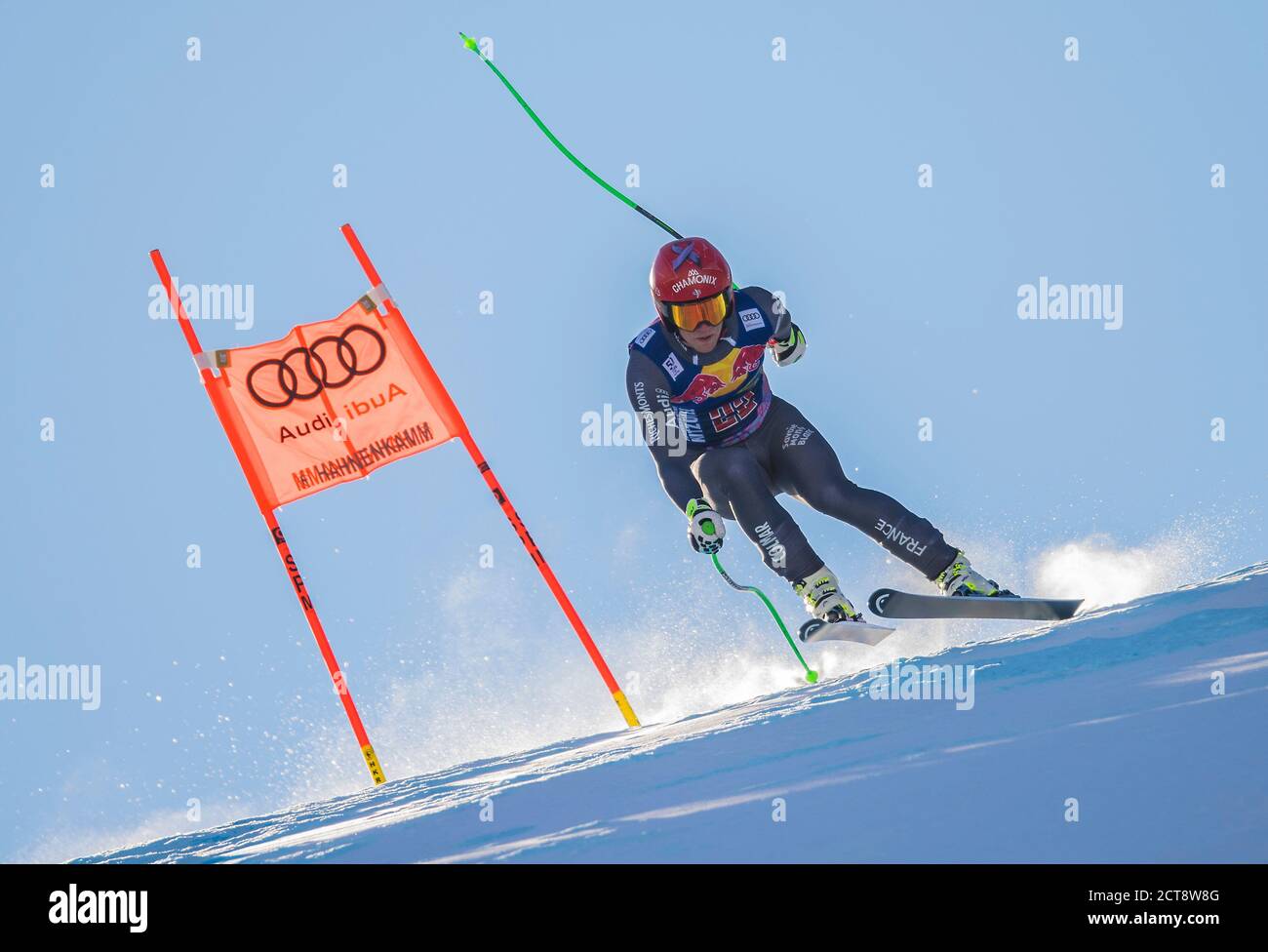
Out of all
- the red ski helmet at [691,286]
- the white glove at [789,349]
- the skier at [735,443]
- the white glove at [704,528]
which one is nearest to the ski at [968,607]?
the skier at [735,443]

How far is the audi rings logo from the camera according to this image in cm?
1002

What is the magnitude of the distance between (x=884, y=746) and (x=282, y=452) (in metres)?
6.91

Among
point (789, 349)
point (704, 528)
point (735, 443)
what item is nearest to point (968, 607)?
point (704, 528)

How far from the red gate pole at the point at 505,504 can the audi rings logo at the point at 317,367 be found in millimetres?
336

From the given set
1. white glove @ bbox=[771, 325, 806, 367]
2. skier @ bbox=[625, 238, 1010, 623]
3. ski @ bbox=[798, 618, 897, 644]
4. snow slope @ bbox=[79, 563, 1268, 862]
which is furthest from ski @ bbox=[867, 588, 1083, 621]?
white glove @ bbox=[771, 325, 806, 367]

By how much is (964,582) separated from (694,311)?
2.20 metres

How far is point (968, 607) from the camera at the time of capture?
6.83m

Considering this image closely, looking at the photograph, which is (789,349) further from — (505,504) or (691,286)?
(505,504)

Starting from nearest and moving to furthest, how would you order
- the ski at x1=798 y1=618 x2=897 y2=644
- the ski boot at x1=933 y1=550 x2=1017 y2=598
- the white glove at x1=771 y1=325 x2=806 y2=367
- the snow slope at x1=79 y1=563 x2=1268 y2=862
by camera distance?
1. the snow slope at x1=79 y1=563 x2=1268 y2=862
2. the ski at x1=798 y1=618 x2=897 y2=644
3. the ski boot at x1=933 y1=550 x2=1017 y2=598
4. the white glove at x1=771 y1=325 x2=806 y2=367

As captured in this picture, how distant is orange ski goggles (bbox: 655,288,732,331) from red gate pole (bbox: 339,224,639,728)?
9.06 ft

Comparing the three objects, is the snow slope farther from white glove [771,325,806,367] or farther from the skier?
white glove [771,325,806,367]

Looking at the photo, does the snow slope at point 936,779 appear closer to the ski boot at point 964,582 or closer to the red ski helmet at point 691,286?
the ski boot at point 964,582

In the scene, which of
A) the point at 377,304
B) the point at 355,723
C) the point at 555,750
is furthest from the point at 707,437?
the point at 377,304
